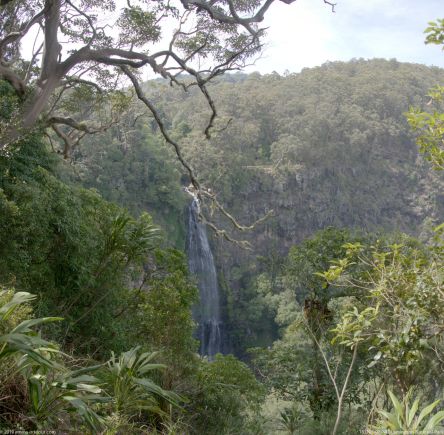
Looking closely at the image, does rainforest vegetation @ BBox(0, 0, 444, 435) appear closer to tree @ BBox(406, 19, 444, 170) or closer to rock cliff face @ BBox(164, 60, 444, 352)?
tree @ BBox(406, 19, 444, 170)

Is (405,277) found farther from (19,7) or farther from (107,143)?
(107,143)

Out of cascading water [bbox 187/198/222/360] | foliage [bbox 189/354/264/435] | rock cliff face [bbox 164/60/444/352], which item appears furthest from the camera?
rock cliff face [bbox 164/60/444/352]

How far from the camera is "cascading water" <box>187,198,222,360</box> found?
79.5ft

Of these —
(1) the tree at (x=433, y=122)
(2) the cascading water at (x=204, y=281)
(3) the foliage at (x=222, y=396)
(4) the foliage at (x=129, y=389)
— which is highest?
(1) the tree at (x=433, y=122)

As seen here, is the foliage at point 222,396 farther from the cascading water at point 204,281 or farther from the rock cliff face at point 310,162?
the rock cliff face at point 310,162

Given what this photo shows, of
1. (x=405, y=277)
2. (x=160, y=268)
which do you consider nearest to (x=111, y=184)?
(x=160, y=268)

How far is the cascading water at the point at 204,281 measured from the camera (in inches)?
953

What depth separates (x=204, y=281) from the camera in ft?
80.1

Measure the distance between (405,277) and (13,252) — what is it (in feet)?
10.2

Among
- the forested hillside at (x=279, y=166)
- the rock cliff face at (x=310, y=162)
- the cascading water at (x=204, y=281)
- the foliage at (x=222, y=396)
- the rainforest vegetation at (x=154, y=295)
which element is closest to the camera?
the rainforest vegetation at (x=154, y=295)

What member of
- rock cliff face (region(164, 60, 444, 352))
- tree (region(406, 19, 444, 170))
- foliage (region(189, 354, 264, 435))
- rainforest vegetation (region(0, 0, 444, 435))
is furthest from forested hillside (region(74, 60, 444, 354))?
tree (region(406, 19, 444, 170))

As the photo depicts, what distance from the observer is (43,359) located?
201 cm

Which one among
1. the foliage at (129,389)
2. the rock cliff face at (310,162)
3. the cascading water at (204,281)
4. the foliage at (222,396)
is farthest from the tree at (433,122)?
the rock cliff face at (310,162)

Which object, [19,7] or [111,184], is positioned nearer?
[19,7]
